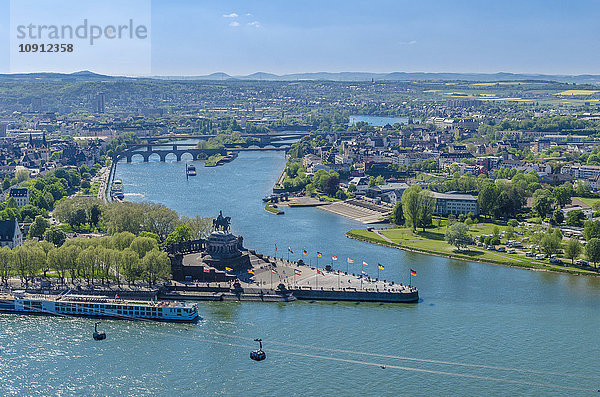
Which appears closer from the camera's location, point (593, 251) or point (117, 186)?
point (593, 251)

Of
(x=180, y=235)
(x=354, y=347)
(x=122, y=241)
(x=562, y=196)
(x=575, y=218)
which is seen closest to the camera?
(x=354, y=347)

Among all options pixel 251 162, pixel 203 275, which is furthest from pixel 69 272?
pixel 251 162

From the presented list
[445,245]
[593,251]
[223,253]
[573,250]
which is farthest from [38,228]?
[593,251]

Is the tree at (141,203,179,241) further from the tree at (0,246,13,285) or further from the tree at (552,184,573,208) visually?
the tree at (552,184,573,208)

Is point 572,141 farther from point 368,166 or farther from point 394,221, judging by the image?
point 394,221

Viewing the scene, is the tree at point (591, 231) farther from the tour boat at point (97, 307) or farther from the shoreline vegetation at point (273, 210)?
the tour boat at point (97, 307)

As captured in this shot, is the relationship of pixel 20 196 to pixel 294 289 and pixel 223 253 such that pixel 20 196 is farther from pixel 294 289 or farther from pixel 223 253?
pixel 294 289
